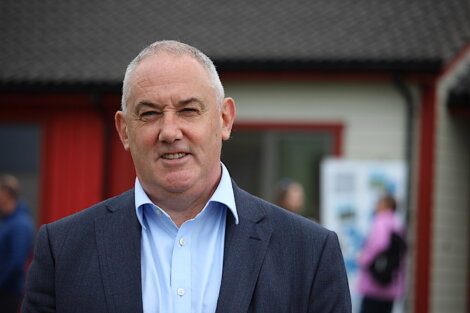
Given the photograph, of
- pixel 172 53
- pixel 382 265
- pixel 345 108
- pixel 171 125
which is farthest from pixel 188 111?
pixel 345 108

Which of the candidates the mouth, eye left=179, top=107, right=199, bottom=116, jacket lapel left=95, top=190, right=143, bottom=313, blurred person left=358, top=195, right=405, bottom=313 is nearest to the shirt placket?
jacket lapel left=95, top=190, right=143, bottom=313

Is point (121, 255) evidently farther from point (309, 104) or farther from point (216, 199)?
point (309, 104)

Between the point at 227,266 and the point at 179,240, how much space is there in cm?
17

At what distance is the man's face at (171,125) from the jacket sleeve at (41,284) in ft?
1.17

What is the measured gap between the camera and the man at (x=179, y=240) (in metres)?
3.33

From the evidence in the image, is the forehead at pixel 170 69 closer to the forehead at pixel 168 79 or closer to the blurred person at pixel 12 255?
the forehead at pixel 168 79

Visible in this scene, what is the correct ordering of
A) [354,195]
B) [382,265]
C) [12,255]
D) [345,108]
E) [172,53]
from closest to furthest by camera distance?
1. [172,53]
2. [12,255]
3. [382,265]
4. [354,195]
5. [345,108]

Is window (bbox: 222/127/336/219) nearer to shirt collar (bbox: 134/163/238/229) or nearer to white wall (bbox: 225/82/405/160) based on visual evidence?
white wall (bbox: 225/82/405/160)

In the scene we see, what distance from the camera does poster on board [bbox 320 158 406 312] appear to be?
12.3 m

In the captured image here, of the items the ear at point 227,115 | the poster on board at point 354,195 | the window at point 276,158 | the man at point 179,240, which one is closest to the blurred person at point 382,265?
the poster on board at point 354,195

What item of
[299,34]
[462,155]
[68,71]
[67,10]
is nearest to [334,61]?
[299,34]

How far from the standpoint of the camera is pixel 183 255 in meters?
3.37

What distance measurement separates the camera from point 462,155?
46.5 feet

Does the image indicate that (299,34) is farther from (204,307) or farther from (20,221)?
(204,307)
